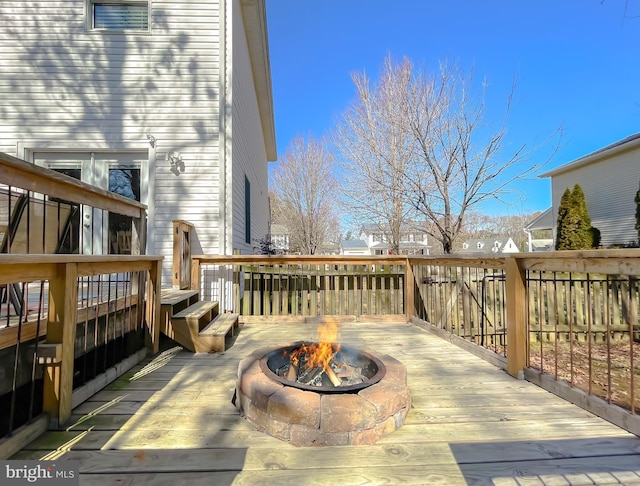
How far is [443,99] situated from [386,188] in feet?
7.67

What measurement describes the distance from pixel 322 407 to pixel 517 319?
1.83 meters

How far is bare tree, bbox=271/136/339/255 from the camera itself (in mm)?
17156

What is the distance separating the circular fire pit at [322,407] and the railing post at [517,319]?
1155 millimetres

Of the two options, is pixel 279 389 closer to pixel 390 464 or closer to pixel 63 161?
pixel 390 464

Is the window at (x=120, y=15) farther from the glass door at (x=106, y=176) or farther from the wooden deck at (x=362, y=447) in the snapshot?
the wooden deck at (x=362, y=447)

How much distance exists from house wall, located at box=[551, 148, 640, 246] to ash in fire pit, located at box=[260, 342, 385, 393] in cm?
1515

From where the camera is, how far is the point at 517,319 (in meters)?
2.54

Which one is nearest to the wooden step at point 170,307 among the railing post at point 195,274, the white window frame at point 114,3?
the railing post at point 195,274

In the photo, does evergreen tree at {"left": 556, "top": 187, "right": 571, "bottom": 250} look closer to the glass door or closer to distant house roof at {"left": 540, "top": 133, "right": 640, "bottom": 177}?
distant house roof at {"left": 540, "top": 133, "right": 640, "bottom": 177}

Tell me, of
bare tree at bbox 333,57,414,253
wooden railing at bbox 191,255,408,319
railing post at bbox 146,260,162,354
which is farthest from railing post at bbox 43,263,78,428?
bare tree at bbox 333,57,414,253

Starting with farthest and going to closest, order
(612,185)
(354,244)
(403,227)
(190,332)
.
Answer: (354,244) → (612,185) → (403,227) → (190,332)

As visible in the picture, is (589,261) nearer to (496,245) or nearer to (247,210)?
(247,210)

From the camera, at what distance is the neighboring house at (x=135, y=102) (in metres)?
4.90

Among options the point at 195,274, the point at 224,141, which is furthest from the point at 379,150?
the point at 195,274
